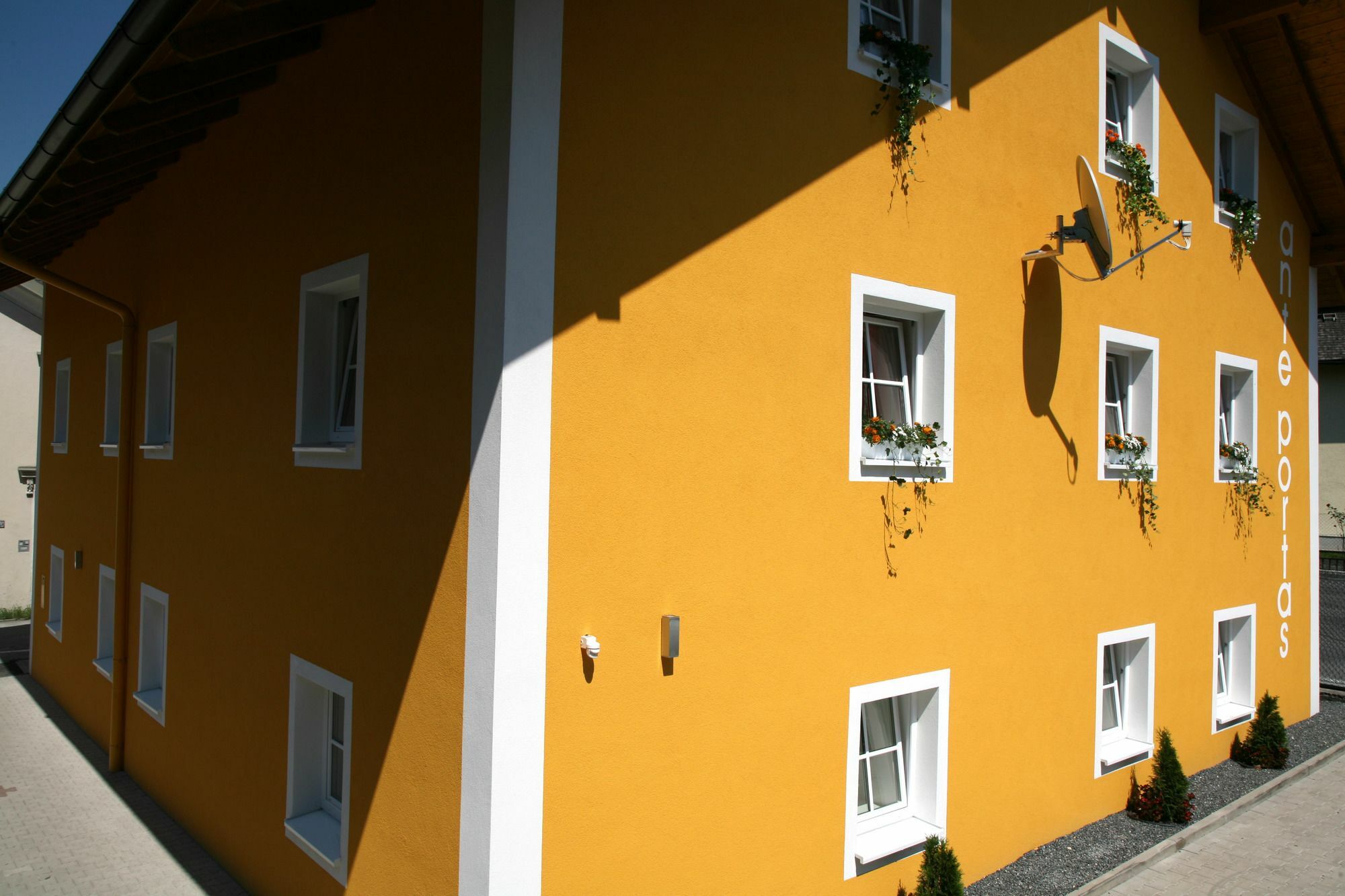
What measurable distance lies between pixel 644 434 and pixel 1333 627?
19774 mm

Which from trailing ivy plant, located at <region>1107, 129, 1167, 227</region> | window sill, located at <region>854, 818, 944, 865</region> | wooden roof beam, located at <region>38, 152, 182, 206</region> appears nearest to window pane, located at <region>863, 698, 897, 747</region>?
window sill, located at <region>854, 818, 944, 865</region>

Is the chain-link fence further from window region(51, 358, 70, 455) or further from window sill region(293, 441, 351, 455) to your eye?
window region(51, 358, 70, 455)

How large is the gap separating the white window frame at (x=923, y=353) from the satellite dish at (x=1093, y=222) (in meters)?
1.35

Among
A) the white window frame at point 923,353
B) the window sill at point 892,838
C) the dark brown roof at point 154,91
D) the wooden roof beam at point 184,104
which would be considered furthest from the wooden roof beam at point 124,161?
the window sill at point 892,838

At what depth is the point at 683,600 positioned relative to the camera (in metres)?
5.04

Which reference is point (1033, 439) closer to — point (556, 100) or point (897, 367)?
point (897, 367)

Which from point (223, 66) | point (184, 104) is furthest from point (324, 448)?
point (184, 104)

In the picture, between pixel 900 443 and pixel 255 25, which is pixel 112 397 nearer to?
pixel 255 25

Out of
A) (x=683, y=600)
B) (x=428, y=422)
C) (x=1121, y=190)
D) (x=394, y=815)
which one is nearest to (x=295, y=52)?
(x=428, y=422)

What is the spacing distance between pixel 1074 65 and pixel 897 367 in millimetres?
3581

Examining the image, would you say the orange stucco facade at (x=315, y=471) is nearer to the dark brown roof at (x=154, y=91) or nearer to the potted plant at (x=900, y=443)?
the dark brown roof at (x=154, y=91)

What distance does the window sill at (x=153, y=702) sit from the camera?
830 cm

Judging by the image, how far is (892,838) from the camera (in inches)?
244

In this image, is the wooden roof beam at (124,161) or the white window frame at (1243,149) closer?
the wooden roof beam at (124,161)
